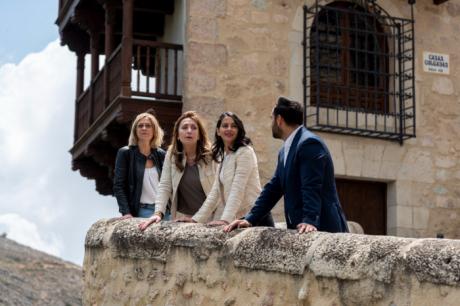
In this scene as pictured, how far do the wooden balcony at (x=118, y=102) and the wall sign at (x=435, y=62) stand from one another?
11.0ft

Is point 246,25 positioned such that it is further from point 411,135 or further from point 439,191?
point 439,191

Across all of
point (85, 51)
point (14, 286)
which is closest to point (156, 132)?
point (85, 51)

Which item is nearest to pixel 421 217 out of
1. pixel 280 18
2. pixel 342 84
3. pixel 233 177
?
pixel 342 84

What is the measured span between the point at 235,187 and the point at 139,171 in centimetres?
139

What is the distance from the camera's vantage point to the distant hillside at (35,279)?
17.2 metres

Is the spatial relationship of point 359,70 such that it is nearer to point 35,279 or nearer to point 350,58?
point 350,58

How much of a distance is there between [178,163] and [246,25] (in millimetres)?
6055

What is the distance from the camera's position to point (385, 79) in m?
13.0

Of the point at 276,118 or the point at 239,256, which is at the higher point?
the point at 276,118

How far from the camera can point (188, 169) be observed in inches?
259

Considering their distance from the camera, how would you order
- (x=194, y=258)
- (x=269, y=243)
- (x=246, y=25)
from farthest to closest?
(x=246, y=25) → (x=194, y=258) → (x=269, y=243)

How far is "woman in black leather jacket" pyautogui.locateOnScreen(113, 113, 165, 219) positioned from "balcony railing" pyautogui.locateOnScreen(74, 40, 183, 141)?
4.38 m

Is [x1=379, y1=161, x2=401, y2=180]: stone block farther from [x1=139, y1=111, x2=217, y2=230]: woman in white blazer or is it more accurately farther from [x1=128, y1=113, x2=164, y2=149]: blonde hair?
[x1=139, y1=111, x2=217, y2=230]: woman in white blazer

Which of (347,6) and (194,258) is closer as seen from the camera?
(194,258)
